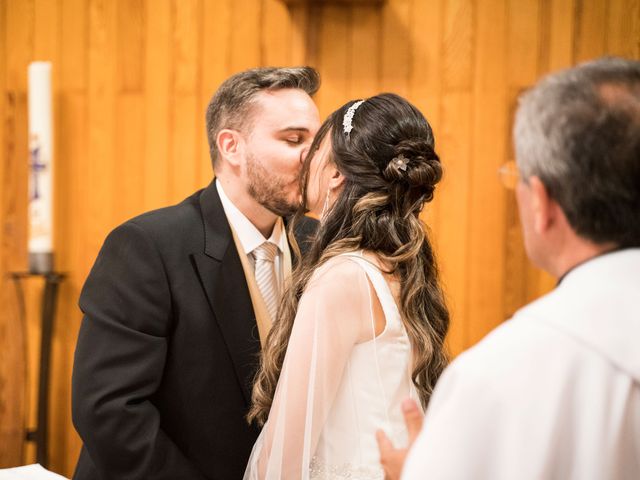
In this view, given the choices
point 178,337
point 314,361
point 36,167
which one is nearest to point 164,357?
point 178,337

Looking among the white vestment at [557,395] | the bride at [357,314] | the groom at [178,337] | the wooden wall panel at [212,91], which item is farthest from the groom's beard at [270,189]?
the white vestment at [557,395]

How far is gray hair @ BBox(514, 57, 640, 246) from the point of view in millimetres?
995

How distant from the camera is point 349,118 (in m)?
1.87

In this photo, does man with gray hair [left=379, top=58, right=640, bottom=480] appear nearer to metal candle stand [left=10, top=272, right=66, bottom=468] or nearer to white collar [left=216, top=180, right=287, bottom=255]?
white collar [left=216, top=180, right=287, bottom=255]

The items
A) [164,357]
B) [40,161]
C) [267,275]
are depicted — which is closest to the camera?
[164,357]

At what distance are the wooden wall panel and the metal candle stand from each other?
0.69 feet

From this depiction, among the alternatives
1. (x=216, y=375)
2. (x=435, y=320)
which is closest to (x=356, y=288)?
(x=435, y=320)

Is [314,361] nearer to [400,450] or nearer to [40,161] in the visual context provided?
[400,450]

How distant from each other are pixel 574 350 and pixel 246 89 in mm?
1774

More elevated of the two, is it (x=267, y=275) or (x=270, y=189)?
(x=270, y=189)

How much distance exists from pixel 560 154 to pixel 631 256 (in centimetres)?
17

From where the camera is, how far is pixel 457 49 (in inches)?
125

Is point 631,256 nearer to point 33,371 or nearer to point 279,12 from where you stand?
point 279,12

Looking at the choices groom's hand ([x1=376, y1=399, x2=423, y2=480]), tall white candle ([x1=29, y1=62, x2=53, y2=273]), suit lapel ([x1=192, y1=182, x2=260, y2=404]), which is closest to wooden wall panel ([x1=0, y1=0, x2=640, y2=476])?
tall white candle ([x1=29, y1=62, x2=53, y2=273])
